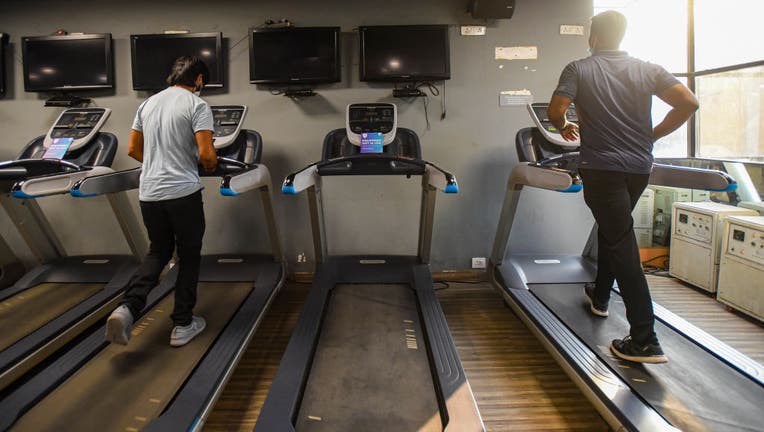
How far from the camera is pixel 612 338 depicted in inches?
88.4

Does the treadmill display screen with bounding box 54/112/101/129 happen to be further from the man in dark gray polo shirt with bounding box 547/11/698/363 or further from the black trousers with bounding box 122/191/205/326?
the man in dark gray polo shirt with bounding box 547/11/698/363

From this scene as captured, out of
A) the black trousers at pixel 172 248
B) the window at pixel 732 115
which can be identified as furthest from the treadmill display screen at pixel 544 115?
the black trousers at pixel 172 248

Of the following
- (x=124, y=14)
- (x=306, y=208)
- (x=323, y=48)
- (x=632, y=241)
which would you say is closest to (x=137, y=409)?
(x=306, y=208)

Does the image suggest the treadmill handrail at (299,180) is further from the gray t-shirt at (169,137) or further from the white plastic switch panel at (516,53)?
the white plastic switch panel at (516,53)

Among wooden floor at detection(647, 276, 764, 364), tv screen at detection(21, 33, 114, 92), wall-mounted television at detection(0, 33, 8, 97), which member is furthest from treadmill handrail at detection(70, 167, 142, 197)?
wooden floor at detection(647, 276, 764, 364)

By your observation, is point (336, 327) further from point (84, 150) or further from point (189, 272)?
point (84, 150)

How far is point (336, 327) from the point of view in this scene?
2486 mm

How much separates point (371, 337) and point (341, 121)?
2.12m

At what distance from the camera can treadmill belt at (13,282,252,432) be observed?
169cm

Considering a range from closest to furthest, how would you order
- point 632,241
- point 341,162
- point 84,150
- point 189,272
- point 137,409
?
point 137,409 → point 632,241 → point 189,272 → point 341,162 → point 84,150

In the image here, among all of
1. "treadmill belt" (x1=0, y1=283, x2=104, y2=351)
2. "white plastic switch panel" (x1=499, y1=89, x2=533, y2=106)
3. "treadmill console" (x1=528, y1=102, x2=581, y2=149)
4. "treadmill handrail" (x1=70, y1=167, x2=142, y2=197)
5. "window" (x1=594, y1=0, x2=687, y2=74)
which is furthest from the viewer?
"window" (x1=594, y1=0, x2=687, y2=74)

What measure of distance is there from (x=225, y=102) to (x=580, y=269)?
3590 millimetres

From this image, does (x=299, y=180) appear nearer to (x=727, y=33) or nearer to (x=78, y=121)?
(x=78, y=121)

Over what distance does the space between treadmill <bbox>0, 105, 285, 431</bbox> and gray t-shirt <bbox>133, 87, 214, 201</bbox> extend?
0.26 metres
